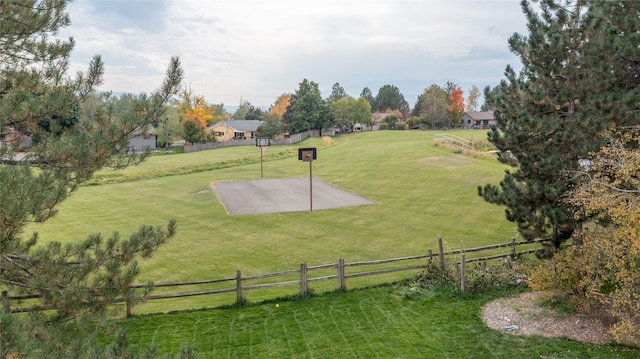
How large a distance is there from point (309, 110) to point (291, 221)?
4824 cm

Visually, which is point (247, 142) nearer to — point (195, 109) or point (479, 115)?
point (195, 109)

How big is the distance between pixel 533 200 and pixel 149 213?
18.4 metres

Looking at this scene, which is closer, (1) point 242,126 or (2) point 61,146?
(2) point 61,146

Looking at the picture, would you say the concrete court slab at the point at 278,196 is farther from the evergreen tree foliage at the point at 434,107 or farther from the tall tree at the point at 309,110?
the evergreen tree foliage at the point at 434,107

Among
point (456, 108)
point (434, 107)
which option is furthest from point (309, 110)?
point (456, 108)

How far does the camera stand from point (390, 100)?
11275 centimetres

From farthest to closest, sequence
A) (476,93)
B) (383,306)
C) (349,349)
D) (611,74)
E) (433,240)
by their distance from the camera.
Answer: (476,93), (433,240), (383,306), (611,74), (349,349)

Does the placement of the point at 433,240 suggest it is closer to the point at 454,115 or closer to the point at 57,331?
the point at 57,331

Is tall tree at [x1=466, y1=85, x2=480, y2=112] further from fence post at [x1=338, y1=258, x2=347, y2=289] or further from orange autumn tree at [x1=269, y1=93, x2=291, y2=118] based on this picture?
fence post at [x1=338, y1=258, x2=347, y2=289]

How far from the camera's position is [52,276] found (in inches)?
250

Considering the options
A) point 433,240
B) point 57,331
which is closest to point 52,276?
point 57,331

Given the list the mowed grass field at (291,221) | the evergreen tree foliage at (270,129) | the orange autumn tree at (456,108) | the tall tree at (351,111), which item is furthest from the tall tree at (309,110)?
the mowed grass field at (291,221)

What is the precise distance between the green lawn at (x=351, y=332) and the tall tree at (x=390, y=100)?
344 ft

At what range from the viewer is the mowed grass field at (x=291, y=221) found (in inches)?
571
